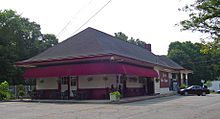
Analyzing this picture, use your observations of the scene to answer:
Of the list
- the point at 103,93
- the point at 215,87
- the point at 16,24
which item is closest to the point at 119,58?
the point at 103,93

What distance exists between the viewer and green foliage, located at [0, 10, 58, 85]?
36.8 metres

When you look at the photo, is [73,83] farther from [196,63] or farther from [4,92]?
[196,63]

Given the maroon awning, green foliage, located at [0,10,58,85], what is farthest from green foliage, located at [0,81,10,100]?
green foliage, located at [0,10,58,85]

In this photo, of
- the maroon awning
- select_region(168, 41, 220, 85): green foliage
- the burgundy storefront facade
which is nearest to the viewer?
the maroon awning

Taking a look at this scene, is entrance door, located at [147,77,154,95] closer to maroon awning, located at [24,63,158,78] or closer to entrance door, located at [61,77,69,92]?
maroon awning, located at [24,63,158,78]

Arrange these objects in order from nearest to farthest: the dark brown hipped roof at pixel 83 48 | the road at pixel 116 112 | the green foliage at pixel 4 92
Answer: the road at pixel 116 112 → the dark brown hipped roof at pixel 83 48 → the green foliage at pixel 4 92

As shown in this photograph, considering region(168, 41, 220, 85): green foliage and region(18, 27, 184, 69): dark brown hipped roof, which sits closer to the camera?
region(18, 27, 184, 69): dark brown hipped roof

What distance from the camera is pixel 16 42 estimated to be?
142ft

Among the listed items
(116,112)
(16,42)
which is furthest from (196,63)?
(116,112)

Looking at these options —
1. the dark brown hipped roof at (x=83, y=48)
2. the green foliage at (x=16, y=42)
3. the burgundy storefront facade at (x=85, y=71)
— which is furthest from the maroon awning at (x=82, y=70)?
the green foliage at (x=16, y=42)

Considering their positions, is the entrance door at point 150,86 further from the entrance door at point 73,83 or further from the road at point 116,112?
the road at point 116,112

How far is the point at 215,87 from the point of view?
5519cm

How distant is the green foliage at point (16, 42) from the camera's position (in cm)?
3684

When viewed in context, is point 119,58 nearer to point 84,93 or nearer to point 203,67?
point 84,93
